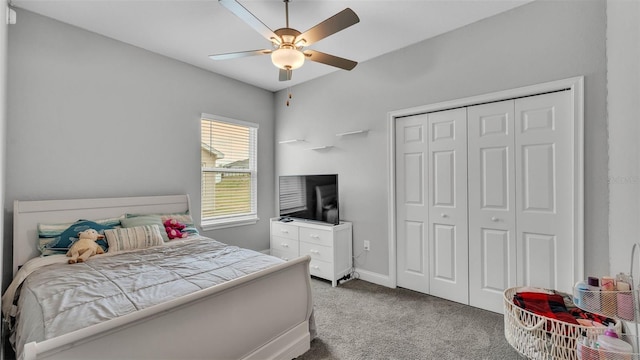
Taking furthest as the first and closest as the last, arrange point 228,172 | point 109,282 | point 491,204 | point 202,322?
point 228,172 < point 491,204 < point 109,282 < point 202,322

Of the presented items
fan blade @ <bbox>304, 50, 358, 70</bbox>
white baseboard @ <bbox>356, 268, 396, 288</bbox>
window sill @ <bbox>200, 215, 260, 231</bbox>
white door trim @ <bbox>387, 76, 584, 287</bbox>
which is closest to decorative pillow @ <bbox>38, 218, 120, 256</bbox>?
window sill @ <bbox>200, 215, 260, 231</bbox>

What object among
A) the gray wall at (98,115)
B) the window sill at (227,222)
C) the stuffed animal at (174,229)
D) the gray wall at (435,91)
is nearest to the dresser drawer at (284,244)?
the window sill at (227,222)

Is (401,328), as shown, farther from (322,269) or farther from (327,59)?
(327,59)

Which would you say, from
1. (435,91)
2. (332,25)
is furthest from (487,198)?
(332,25)

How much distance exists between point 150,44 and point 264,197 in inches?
95.8

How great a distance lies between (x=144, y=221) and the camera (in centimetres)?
281

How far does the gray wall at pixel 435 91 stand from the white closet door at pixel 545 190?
131mm

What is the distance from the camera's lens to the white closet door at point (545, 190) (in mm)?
2262

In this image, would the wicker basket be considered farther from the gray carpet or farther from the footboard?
the footboard

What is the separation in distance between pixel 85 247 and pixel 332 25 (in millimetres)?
2525

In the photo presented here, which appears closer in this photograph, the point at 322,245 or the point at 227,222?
the point at 322,245

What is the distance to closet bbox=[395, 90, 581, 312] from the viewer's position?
2309 millimetres

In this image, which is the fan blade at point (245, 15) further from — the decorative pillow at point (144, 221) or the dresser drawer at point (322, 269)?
the dresser drawer at point (322, 269)

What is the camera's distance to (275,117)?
461 centimetres
